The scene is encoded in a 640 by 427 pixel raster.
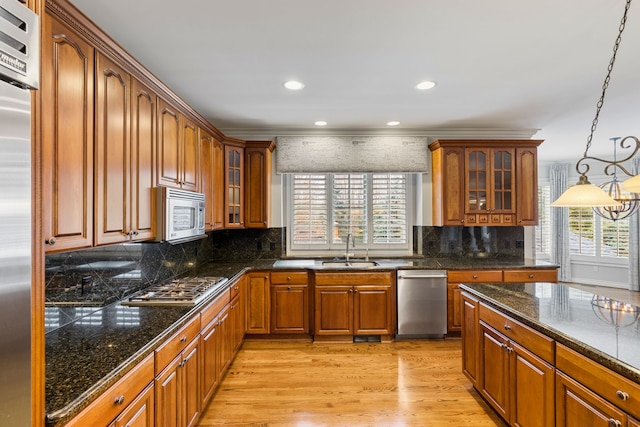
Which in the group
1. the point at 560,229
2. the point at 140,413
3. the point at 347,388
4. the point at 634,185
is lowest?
the point at 347,388

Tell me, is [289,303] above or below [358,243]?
below

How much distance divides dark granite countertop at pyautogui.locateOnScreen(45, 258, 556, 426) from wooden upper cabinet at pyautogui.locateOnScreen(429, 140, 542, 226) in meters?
3.18

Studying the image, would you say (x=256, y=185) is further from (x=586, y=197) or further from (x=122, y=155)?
Answer: (x=586, y=197)

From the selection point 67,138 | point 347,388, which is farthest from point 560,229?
point 67,138

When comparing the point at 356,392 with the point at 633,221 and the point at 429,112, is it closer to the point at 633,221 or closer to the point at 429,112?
the point at 429,112

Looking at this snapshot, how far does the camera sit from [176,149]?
2.61 meters

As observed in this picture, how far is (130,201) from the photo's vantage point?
1.94 meters

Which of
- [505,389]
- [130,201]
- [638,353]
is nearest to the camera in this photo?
[638,353]

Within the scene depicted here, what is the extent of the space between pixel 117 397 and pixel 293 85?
2.48m

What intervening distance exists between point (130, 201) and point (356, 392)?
225cm

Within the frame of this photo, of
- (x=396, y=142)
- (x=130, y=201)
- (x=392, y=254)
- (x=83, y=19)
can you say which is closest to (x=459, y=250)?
(x=392, y=254)

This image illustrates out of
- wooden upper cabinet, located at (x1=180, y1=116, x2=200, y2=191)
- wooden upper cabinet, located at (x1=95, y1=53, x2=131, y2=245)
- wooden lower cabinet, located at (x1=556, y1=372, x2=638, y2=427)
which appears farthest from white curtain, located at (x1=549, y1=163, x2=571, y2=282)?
wooden upper cabinet, located at (x1=95, y1=53, x2=131, y2=245)

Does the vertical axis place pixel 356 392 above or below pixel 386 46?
below

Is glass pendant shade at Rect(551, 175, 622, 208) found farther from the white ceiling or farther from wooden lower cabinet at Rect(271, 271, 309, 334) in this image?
wooden lower cabinet at Rect(271, 271, 309, 334)
